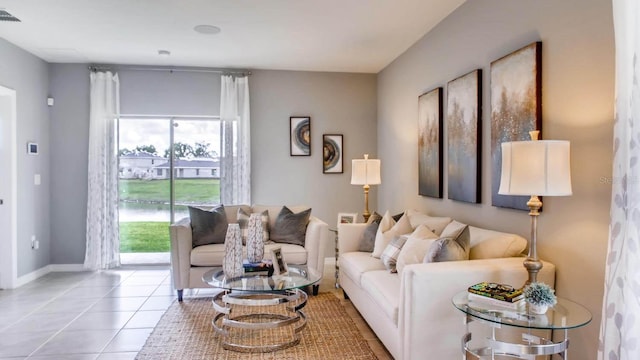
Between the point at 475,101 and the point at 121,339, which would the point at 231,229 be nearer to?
the point at 121,339

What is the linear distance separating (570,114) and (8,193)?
5.39m

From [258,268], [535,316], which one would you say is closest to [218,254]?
[258,268]

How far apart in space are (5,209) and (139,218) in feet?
5.14

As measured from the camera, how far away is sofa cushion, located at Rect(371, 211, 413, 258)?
3770 mm

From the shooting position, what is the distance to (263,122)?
5.95 m

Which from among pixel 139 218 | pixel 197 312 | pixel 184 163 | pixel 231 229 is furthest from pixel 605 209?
pixel 139 218

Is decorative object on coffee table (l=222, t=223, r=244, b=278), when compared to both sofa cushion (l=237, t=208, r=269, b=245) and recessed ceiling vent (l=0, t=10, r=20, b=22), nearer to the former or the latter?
sofa cushion (l=237, t=208, r=269, b=245)

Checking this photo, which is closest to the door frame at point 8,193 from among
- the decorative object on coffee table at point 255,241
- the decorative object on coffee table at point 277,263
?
the decorative object on coffee table at point 255,241

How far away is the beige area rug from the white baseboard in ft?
7.21

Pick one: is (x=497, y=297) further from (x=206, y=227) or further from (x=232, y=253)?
(x=206, y=227)

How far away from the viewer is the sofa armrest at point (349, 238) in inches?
168

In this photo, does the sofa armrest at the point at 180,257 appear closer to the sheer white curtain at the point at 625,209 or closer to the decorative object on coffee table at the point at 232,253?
the decorative object on coffee table at the point at 232,253

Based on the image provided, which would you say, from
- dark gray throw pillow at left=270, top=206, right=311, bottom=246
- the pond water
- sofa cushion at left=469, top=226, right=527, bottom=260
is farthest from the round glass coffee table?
the pond water

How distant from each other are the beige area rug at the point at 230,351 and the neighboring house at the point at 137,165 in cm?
247
